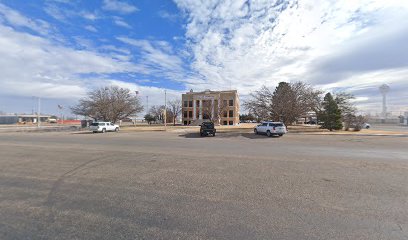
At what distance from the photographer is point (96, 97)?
49.7 metres

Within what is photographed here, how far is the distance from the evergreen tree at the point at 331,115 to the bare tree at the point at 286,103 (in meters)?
2.02

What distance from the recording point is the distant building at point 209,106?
226ft

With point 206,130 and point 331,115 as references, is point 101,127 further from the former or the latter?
point 331,115

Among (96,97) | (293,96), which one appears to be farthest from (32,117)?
(293,96)

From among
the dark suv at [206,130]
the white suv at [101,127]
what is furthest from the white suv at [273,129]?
the white suv at [101,127]

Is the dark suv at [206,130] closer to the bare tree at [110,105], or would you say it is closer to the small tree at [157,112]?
the bare tree at [110,105]

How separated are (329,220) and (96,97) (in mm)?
53892

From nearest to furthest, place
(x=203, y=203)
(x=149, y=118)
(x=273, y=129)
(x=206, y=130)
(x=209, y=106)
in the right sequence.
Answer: (x=203, y=203) → (x=273, y=129) → (x=206, y=130) → (x=209, y=106) → (x=149, y=118)

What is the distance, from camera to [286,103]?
31.0 m

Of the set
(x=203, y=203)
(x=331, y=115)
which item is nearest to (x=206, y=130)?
(x=331, y=115)

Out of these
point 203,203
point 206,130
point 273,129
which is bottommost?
point 203,203

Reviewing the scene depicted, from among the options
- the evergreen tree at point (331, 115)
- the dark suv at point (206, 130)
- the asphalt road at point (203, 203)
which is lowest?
the asphalt road at point (203, 203)

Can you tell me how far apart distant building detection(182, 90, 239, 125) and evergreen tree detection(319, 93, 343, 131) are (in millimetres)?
35792

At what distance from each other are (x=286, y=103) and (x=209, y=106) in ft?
127
